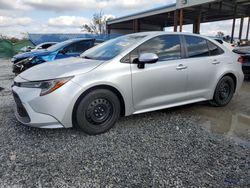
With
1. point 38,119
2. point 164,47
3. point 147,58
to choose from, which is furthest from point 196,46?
point 38,119

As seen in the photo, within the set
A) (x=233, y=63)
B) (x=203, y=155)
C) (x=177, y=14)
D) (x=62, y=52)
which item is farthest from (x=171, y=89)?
(x=177, y=14)

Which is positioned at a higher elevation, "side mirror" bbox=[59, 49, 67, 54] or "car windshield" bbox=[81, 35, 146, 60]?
"car windshield" bbox=[81, 35, 146, 60]

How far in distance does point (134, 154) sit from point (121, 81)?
107cm

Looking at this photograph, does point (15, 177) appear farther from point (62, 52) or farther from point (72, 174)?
point (62, 52)

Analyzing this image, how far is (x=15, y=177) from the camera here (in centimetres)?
231

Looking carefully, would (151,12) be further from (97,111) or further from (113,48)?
(97,111)

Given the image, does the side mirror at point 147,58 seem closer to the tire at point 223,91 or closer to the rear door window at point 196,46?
the rear door window at point 196,46

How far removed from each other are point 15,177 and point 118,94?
170 cm

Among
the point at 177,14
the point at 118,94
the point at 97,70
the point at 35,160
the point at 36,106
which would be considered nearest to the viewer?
the point at 35,160

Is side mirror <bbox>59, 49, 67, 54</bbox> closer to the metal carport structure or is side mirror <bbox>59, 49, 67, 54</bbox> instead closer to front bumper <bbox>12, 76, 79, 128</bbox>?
front bumper <bbox>12, 76, 79, 128</bbox>

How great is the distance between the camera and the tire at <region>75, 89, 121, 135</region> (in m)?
3.08

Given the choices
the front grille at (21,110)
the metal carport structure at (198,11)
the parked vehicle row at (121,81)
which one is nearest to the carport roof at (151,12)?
the metal carport structure at (198,11)

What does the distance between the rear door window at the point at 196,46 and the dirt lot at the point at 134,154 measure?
1193mm

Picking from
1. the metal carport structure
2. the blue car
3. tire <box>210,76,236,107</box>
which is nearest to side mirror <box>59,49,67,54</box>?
the blue car
